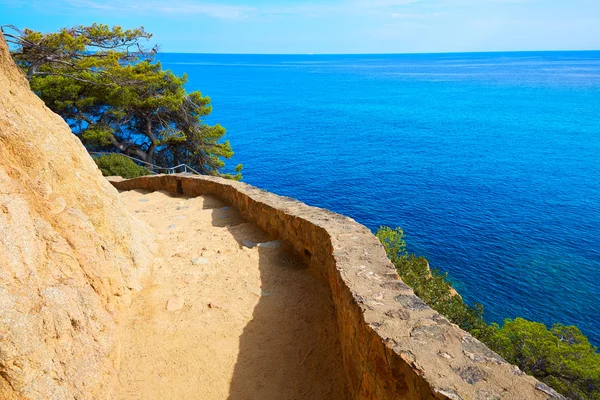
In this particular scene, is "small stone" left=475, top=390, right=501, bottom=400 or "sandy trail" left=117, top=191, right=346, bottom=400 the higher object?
"small stone" left=475, top=390, right=501, bottom=400

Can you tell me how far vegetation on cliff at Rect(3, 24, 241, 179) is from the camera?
21.0 meters

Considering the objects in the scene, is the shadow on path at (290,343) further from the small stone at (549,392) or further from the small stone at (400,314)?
the small stone at (549,392)

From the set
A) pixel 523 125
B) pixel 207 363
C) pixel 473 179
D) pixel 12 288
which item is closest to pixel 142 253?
pixel 207 363

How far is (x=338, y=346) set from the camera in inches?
212

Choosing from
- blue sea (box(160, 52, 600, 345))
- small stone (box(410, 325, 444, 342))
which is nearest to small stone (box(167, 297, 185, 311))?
small stone (box(410, 325, 444, 342))

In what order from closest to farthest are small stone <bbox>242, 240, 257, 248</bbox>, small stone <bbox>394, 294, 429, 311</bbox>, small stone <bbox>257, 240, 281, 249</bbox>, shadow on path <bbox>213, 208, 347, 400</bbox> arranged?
small stone <bbox>394, 294, 429, 311</bbox>, shadow on path <bbox>213, 208, 347, 400</bbox>, small stone <bbox>257, 240, 281, 249</bbox>, small stone <bbox>242, 240, 257, 248</bbox>

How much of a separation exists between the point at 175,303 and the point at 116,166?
55.5 ft

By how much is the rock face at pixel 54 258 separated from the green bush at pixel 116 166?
47.4 ft

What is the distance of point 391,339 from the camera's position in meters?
3.77

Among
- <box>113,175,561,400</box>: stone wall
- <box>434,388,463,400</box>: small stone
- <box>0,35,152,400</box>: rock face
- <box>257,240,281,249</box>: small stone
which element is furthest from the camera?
<box>257,240,281,249</box>: small stone

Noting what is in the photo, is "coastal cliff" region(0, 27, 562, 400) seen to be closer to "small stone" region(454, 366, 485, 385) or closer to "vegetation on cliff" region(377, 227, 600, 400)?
"small stone" region(454, 366, 485, 385)

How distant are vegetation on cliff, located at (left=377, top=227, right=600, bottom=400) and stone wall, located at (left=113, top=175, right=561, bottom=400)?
1025 cm

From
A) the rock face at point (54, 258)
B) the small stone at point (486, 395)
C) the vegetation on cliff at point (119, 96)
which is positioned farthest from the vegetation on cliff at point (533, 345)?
the vegetation on cliff at point (119, 96)

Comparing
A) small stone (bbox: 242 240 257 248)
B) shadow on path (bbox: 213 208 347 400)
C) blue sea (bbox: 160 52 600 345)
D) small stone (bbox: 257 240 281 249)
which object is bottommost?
blue sea (bbox: 160 52 600 345)
